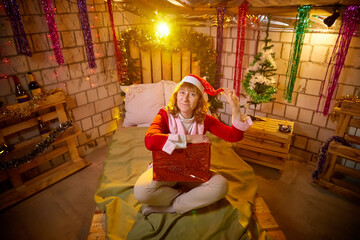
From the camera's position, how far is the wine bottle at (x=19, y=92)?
8.06ft

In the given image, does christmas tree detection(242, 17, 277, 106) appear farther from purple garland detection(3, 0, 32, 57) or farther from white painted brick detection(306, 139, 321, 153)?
purple garland detection(3, 0, 32, 57)

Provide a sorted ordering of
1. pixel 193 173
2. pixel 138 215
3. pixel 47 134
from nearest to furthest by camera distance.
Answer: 1. pixel 193 173
2. pixel 138 215
3. pixel 47 134

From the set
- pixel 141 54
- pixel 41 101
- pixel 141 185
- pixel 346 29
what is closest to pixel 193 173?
pixel 141 185

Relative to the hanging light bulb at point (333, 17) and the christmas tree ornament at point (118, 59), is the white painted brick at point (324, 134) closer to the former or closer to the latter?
the hanging light bulb at point (333, 17)

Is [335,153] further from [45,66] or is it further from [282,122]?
[45,66]

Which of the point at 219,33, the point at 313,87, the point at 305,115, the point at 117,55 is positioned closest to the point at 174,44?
the point at 219,33

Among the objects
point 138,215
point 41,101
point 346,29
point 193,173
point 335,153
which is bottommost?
point 138,215

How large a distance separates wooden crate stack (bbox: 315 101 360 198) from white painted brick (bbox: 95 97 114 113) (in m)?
2.94

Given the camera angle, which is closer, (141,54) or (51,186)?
(51,186)

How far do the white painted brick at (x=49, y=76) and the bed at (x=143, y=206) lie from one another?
0.97m

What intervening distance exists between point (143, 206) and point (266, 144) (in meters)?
1.66

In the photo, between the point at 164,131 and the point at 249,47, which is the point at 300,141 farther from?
the point at 164,131

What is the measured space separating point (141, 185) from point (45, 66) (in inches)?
77.4

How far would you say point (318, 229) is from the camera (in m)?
2.13
